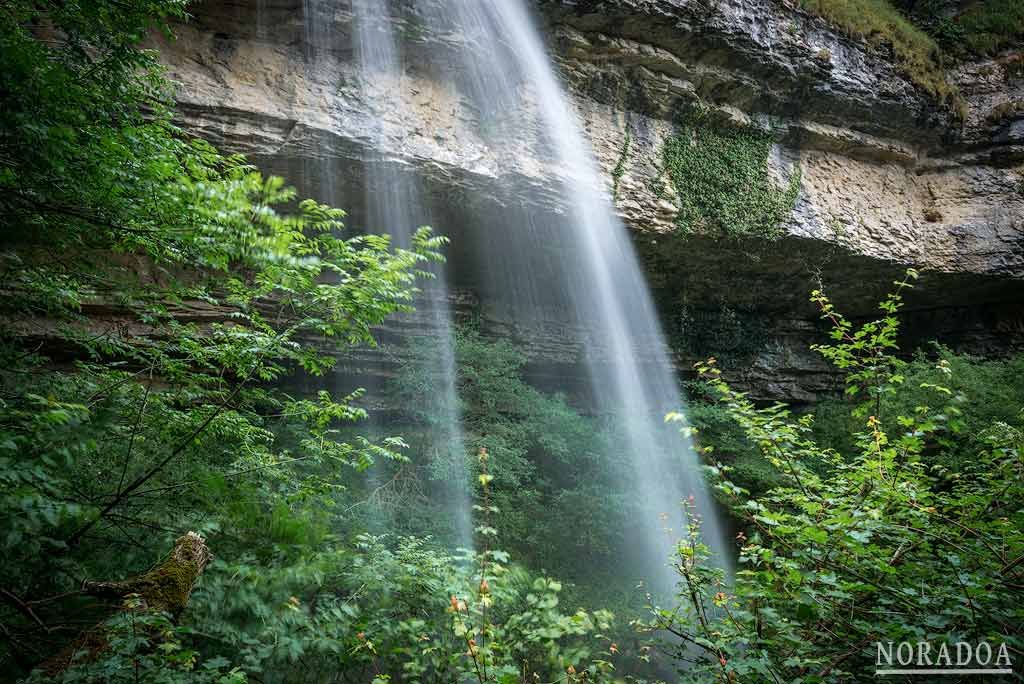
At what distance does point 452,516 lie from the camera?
5574mm

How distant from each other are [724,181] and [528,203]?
10.4ft

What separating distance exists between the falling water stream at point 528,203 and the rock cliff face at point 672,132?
0.11 meters

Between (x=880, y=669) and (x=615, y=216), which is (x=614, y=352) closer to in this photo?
(x=615, y=216)

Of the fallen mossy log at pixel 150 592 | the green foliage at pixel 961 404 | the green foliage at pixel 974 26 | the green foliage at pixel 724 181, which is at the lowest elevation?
the green foliage at pixel 961 404

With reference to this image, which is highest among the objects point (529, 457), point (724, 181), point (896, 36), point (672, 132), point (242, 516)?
point (896, 36)

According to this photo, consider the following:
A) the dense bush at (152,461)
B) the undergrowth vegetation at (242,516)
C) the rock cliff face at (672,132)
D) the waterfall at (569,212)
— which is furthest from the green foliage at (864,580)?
the rock cliff face at (672,132)

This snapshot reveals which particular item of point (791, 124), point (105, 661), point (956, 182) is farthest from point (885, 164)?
point (105, 661)

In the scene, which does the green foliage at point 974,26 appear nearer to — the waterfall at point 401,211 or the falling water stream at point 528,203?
the falling water stream at point 528,203

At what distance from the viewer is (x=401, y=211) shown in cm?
655

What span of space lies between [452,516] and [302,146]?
14.5 feet

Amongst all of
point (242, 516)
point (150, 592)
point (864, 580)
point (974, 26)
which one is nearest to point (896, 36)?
point (974, 26)

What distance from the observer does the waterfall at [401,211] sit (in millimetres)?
5738

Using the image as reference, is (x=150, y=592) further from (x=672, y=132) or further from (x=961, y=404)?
(x=961, y=404)

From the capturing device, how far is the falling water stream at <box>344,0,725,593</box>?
604 centimetres
